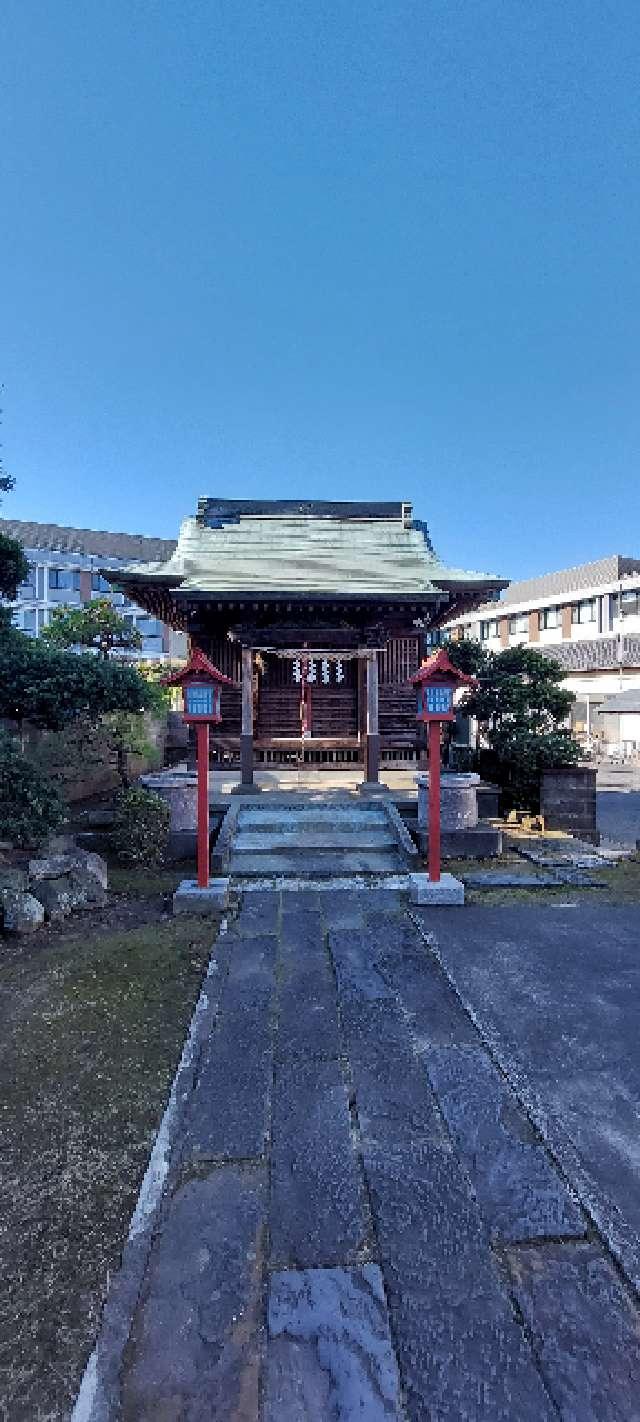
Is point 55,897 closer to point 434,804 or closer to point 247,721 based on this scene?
point 434,804

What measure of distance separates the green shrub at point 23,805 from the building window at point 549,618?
46.6m

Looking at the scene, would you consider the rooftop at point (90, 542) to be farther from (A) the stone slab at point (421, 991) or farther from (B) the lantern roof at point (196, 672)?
(A) the stone slab at point (421, 991)

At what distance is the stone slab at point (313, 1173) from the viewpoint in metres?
2.55

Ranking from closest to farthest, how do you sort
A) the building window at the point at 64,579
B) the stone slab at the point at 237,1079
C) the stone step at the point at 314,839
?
the stone slab at the point at 237,1079
the stone step at the point at 314,839
the building window at the point at 64,579

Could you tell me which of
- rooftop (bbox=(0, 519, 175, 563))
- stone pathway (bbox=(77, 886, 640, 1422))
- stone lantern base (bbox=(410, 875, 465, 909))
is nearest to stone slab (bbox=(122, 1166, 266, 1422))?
stone pathway (bbox=(77, 886, 640, 1422))

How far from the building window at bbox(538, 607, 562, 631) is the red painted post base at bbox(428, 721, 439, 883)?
4355 centimetres

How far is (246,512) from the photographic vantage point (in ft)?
59.9

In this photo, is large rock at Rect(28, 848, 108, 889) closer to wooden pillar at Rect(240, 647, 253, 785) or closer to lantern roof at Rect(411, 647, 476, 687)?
wooden pillar at Rect(240, 647, 253, 785)

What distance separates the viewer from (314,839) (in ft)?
30.4

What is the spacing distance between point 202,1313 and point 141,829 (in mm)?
7314

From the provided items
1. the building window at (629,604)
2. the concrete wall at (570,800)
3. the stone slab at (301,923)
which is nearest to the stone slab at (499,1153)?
the stone slab at (301,923)

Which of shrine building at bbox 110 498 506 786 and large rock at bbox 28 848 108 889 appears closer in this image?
large rock at bbox 28 848 108 889

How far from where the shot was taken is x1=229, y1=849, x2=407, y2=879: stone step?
8.17 m

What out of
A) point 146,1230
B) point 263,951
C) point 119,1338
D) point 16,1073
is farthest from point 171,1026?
point 119,1338
